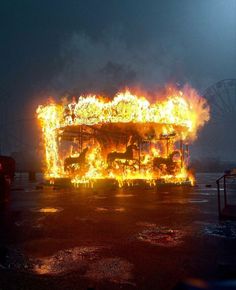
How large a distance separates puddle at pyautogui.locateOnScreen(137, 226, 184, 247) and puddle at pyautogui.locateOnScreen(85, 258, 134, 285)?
178 cm

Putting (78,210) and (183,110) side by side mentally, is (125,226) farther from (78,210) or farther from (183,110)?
(183,110)

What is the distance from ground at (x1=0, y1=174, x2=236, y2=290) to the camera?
18.2 ft

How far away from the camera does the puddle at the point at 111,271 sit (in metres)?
5.62

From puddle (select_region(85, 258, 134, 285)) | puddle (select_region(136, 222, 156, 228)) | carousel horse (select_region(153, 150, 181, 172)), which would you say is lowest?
puddle (select_region(85, 258, 134, 285))

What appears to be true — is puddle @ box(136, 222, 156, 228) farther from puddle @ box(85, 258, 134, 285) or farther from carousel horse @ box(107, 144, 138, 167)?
carousel horse @ box(107, 144, 138, 167)

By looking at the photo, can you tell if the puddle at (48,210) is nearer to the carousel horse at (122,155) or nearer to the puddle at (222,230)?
the puddle at (222,230)

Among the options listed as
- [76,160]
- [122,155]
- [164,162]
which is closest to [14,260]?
[122,155]

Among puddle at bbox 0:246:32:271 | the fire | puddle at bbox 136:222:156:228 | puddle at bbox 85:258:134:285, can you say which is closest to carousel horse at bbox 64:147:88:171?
the fire

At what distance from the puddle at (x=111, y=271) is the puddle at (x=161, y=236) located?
1.78 m

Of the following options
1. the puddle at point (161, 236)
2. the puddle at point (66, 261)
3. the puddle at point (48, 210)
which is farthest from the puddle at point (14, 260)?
the puddle at point (48, 210)

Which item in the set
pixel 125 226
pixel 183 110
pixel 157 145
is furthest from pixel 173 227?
pixel 157 145

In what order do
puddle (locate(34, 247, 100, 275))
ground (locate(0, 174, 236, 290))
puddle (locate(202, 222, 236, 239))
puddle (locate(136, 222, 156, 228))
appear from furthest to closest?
puddle (locate(136, 222, 156, 228)) → puddle (locate(202, 222, 236, 239)) → puddle (locate(34, 247, 100, 275)) → ground (locate(0, 174, 236, 290))

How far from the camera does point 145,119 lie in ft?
102

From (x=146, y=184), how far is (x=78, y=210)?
55.1 ft
